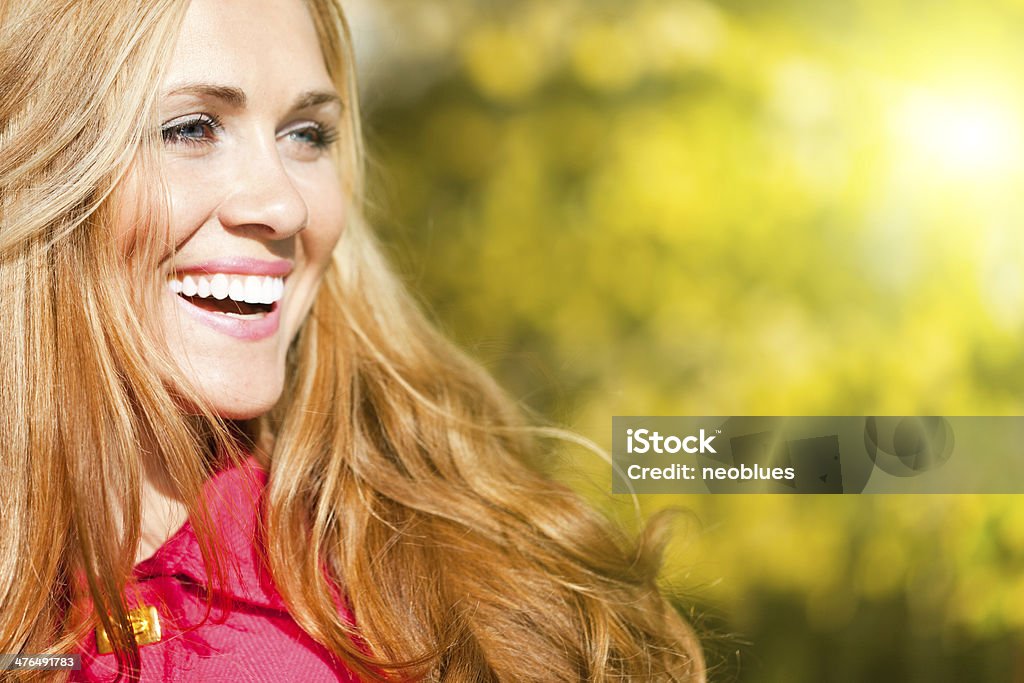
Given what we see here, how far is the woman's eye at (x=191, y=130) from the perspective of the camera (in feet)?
5.01

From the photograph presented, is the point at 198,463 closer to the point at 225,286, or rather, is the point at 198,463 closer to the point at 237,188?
the point at 225,286

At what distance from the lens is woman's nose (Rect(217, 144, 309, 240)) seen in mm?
1552

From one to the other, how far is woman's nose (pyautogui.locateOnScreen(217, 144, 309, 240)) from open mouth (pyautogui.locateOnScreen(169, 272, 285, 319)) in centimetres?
9

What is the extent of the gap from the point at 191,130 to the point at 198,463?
54 centimetres

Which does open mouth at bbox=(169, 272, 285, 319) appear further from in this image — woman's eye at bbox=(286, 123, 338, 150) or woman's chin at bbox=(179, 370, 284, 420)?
woman's eye at bbox=(286, 123, 338, 150)

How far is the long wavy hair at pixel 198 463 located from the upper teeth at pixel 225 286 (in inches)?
1.7

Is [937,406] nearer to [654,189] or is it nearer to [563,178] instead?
[654,189]

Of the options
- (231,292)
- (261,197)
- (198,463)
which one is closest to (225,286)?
(231,292)

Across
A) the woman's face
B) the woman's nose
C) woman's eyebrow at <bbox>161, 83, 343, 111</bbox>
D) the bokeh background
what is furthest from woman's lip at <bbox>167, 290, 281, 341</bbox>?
the bokeh background

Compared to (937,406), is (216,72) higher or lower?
higher

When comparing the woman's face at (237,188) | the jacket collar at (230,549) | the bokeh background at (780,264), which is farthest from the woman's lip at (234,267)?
the bokeh background at (780,264)

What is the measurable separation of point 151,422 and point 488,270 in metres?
1.30

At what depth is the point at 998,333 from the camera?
2.29 m

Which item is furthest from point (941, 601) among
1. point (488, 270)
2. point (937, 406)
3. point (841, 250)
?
point (488, 270)
